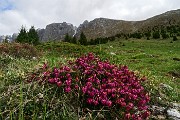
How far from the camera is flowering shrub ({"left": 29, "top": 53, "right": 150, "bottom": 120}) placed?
7727mm

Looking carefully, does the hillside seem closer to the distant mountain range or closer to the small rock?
the distant mountain range

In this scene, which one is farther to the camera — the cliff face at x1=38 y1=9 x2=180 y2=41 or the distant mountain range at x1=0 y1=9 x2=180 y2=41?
the cliff face at x1=38 y1=9 x2=180 y2=41

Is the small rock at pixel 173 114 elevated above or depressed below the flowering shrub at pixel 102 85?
below

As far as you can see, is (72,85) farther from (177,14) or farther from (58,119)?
(177,14)

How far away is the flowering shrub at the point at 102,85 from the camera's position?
25.3 ft

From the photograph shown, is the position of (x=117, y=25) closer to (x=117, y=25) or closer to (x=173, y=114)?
(x=117, y=25)

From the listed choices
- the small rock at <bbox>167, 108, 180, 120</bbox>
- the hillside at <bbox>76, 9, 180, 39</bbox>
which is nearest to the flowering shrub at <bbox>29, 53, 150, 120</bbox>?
the small rock at <bbox>167, 108, 180, 120</bbox>

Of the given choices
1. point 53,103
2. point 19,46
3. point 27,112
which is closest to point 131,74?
point 53,103

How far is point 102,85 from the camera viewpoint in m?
8.22

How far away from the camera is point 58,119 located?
7.11 metres

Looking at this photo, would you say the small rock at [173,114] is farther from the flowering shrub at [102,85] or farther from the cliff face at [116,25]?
the cliff face at [116,25]

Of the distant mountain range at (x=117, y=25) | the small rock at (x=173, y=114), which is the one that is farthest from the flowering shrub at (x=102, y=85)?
the distant mountain range at (x=117, y=25)

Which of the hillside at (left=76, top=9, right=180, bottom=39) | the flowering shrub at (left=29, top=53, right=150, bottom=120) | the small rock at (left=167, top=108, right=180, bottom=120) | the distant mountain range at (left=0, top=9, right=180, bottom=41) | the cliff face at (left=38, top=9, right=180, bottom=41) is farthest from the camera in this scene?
the hillside at (left=76, top=9, right=180, bottom=39)

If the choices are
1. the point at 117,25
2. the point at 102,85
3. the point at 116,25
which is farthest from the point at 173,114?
the point at 116,25
